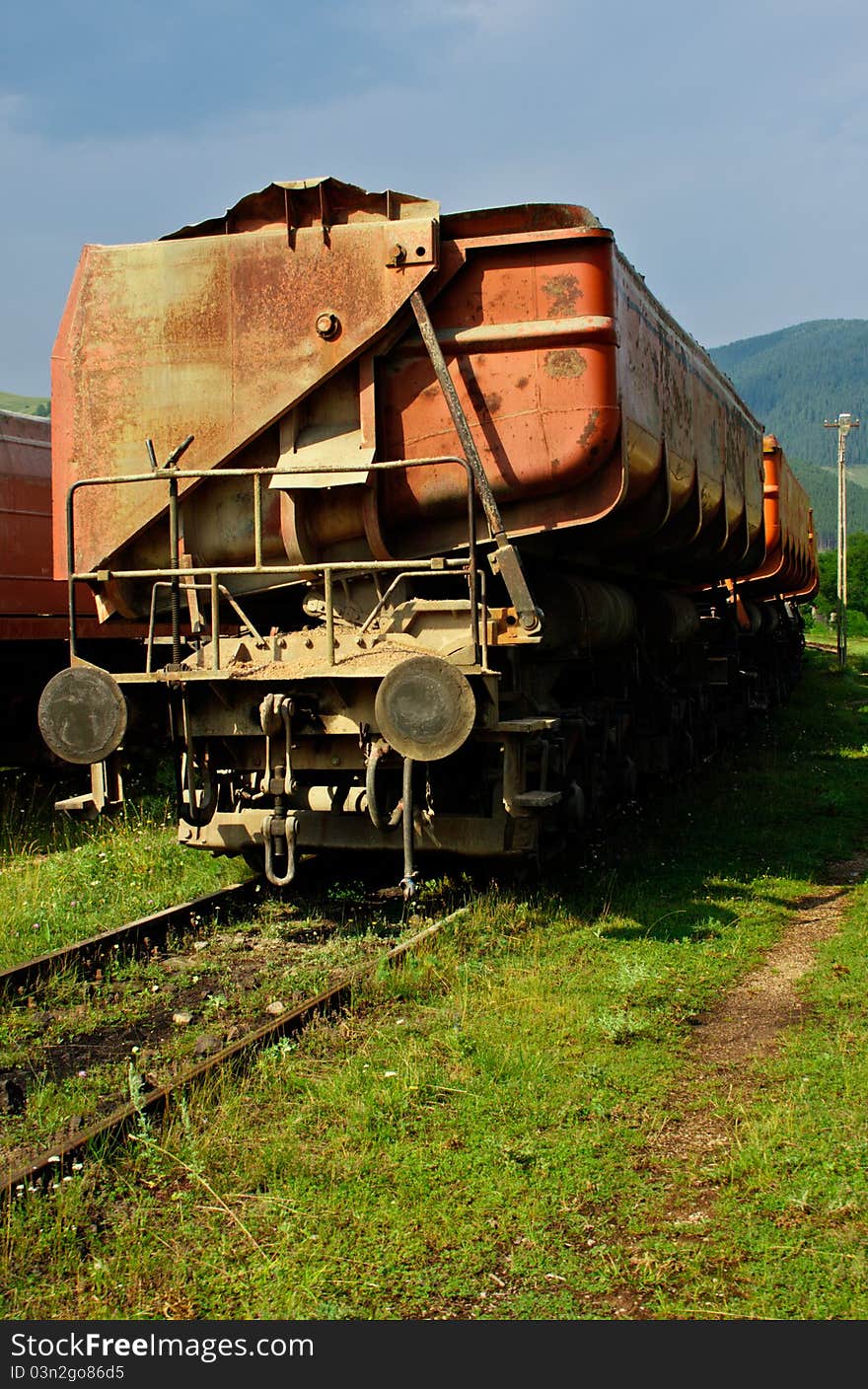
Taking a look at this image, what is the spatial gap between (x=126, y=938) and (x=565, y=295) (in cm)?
453

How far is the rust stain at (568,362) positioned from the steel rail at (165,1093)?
137 inches

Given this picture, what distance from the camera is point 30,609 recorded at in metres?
13.0

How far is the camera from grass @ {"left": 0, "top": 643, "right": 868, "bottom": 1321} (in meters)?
3.53

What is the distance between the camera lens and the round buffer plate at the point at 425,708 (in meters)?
6.66

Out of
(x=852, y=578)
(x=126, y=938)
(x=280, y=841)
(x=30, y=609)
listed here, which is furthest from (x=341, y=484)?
(x=852, y=578)

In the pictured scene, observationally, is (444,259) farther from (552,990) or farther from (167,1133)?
(167,1133)

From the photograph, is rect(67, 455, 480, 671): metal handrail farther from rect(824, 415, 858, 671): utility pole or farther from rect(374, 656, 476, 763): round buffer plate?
rect(824, 415, 858, 671): utility pole

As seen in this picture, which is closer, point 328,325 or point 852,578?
point 328,325

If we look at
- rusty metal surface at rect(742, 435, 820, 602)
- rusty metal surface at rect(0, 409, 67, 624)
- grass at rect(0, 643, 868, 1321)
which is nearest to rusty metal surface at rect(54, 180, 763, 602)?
grass at rect(0, 643, 868, 1321)

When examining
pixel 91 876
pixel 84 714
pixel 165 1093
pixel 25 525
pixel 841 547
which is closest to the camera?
pixel 165 1093

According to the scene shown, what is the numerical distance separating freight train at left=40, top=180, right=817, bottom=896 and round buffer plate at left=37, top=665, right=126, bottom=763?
1 centimetres

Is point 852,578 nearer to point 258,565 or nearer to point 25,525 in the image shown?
point 25,525

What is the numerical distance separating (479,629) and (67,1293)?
168 inches

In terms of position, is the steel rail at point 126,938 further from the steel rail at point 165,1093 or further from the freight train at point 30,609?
the freight train at point 30,609
